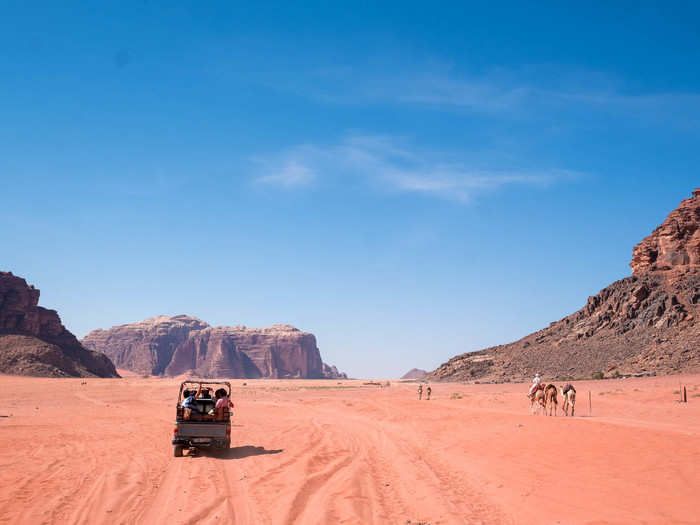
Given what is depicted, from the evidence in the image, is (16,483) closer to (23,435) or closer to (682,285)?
(23,435)

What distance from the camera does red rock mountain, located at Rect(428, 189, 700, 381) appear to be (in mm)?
60531

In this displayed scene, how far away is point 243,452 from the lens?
17.5 meters

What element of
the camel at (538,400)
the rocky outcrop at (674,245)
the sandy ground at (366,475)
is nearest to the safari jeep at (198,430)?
the sandy ground at (366,475)

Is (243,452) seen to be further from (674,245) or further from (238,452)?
(674,245)

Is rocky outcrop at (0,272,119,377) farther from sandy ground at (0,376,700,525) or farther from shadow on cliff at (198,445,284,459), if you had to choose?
shadow on cliff at (198,445,284,459)

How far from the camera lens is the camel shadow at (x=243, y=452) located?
16594mm

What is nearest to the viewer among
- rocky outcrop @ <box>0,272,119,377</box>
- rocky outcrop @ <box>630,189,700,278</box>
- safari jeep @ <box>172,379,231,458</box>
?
safari jeep @ <box>172,379,231,458</box>

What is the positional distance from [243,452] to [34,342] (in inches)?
3807

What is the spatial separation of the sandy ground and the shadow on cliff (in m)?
0.06

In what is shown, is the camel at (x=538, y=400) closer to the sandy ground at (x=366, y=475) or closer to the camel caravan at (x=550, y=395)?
the camel caravan at (x=550, y=395)

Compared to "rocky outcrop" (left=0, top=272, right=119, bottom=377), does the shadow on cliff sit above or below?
below

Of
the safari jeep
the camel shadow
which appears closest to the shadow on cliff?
the camel shadow

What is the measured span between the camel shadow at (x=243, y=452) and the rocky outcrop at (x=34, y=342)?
8241 cm

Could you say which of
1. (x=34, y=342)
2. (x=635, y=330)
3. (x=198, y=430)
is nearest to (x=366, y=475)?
(x=198, y=430)
